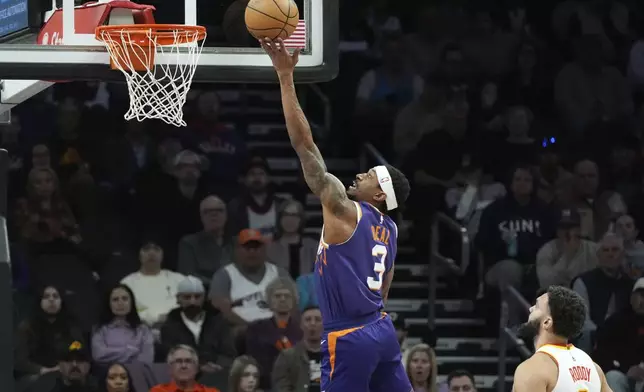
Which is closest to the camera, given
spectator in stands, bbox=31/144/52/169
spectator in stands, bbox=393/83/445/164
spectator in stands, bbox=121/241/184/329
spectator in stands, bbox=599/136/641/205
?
spectator in stands, bbox=121/241/184/329

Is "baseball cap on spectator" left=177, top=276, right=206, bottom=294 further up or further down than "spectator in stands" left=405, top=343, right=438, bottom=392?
further up

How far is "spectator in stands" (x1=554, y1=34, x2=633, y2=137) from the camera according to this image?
14.2 metres

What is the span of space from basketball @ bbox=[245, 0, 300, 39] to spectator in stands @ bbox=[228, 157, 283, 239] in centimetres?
551

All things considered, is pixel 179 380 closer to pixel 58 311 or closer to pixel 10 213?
pixel 58 311

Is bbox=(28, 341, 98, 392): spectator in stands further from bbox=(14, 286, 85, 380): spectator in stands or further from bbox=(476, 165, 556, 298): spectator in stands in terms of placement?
bbox=(476, 165, 556, 298): spectator in stands

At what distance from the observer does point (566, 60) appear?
14.6m

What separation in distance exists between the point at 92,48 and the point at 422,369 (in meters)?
4.21

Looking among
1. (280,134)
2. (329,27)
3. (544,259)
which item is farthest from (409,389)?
(280,134)

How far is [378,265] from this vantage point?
7.27 meters

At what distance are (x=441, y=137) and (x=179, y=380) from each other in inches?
166

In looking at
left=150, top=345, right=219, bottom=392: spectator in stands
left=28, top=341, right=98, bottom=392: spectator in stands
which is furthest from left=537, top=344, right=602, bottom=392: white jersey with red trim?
left=28, top=341, right=98, bottom=392: spectator in stands

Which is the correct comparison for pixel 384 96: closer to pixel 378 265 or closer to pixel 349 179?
pixel 349 179

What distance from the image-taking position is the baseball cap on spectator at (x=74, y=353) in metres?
11.0

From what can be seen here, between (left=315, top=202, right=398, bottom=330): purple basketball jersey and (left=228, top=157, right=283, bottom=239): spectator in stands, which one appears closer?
(left=315, top=202, right=398, bottom=330): purple basketball jersey
